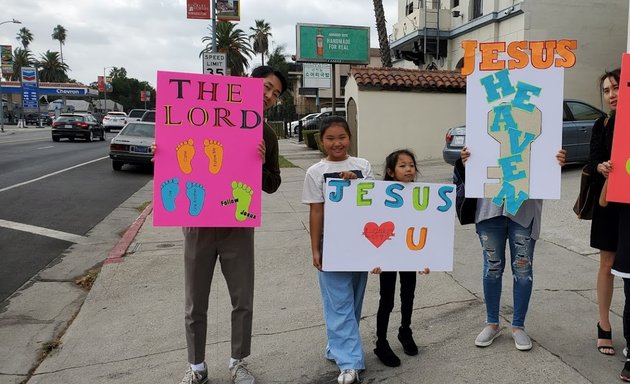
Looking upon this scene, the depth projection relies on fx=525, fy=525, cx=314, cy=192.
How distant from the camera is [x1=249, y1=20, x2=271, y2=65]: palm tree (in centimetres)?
6988

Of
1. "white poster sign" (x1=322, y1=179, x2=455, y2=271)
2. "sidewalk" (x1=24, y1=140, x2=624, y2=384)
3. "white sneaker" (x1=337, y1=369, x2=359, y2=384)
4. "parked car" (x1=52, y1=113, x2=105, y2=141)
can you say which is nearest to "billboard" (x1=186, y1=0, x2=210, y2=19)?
"sidewalk" (x1=24, y1=140, x2=624, y2=384)

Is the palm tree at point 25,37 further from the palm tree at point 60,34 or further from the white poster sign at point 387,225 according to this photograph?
the white poster sign at point 387,225

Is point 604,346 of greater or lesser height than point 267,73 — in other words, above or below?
below

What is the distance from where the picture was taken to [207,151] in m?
3.13

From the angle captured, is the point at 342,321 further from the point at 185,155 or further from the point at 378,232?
the point at 185,155

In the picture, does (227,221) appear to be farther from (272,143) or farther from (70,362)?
(70,362)

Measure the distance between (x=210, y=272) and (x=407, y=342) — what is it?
1415 millimetres

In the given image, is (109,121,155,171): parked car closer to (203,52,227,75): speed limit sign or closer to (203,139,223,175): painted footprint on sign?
(203,52,227,75): speed limit sign

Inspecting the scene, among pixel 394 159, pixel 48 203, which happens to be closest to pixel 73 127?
pixel 48 203

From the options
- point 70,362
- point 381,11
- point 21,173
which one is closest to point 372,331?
point 70,362

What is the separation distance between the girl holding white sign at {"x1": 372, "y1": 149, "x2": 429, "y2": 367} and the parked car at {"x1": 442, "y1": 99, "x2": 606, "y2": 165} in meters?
7.48

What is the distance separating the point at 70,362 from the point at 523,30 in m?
17.5

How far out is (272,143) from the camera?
330 cm

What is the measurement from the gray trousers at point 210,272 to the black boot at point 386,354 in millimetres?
891
